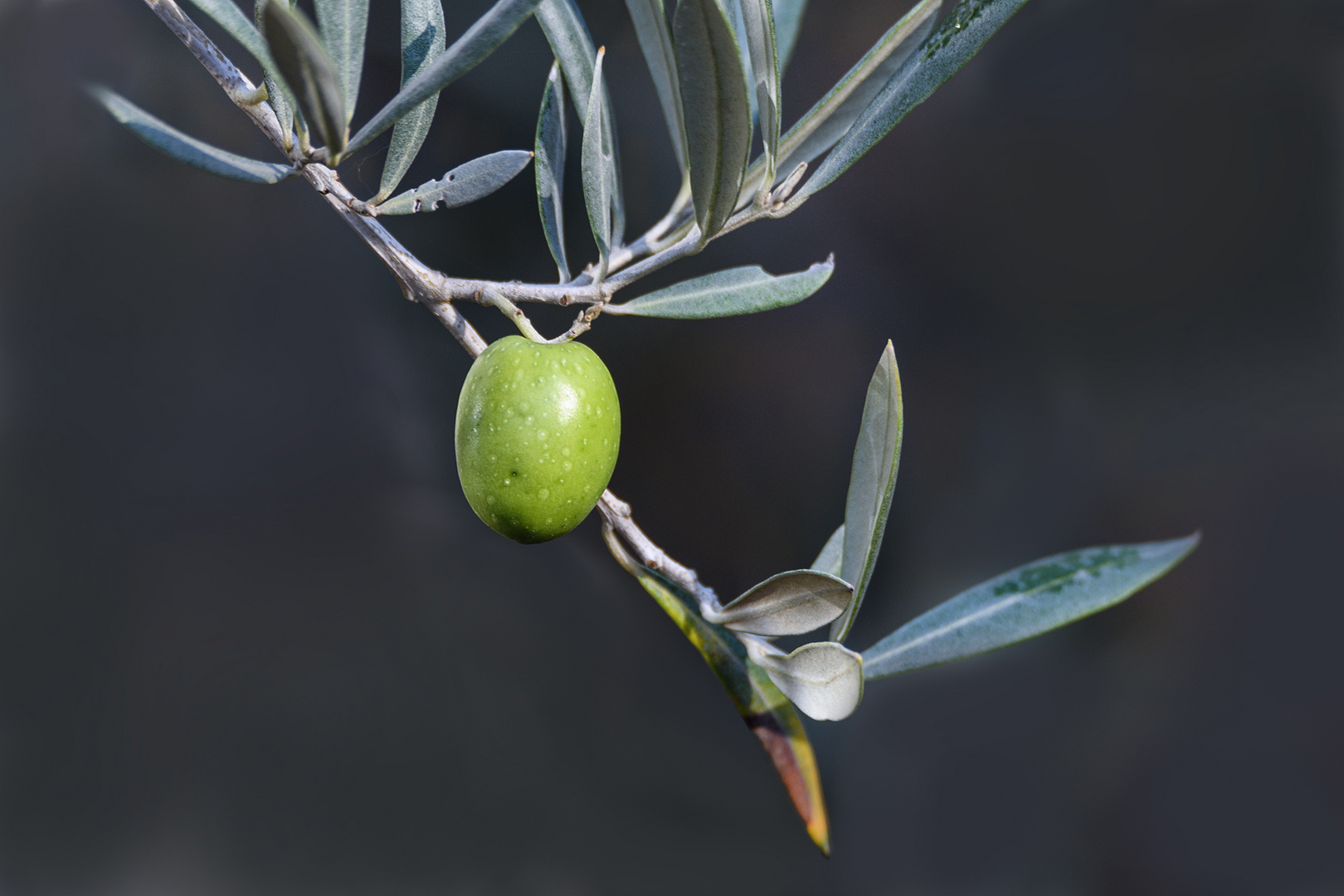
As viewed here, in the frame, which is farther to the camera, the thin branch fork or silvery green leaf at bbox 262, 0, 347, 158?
the thin branch fork

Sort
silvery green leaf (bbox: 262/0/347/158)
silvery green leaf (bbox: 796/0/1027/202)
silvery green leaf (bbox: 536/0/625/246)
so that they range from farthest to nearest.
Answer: silvery green leaf (bbox: 536/0/625/246) < silvery green leaf (bbox: 796/0/1027/202) < silvery green leaf (bbox: 262/0/347/158)

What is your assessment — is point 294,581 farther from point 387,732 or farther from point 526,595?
point 526,595

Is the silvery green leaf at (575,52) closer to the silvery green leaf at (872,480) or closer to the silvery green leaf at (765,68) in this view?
the silvery green leaf at (765,68)

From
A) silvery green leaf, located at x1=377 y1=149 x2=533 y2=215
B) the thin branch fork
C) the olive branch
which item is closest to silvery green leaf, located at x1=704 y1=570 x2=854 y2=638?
the olive branch

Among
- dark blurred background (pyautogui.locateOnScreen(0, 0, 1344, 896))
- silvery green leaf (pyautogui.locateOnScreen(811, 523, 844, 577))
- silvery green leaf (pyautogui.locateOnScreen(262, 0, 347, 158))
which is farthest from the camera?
dark blurred background (pyautogui.locateOnScreen(0, 0, 1344, 896))

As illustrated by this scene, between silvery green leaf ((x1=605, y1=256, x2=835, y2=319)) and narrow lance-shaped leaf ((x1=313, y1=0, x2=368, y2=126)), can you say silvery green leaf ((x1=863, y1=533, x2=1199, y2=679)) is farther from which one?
narrow lance-shaped leaf ((x1=313, y1=0, x2=368, y2=126))

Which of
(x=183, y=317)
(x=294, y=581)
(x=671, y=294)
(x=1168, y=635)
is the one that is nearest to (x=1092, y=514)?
(x=1168, y=635)

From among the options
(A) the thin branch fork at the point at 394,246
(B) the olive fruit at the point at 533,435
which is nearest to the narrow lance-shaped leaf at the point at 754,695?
(B) the olive fruit at the point at 533,435

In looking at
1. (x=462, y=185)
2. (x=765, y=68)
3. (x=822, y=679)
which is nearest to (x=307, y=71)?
(x=462, y=185)
